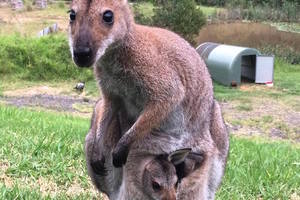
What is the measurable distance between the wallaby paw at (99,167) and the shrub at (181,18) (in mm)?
16684

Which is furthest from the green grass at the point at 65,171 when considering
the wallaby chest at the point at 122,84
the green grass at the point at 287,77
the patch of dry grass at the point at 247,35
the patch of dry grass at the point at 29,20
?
the patch of dry grass at the point at 247,35

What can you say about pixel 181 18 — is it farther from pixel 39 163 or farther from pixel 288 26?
pixel 39 163

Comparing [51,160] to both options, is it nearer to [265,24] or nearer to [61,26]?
[61,26]

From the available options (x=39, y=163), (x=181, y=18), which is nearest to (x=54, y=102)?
(x=181, y=18)

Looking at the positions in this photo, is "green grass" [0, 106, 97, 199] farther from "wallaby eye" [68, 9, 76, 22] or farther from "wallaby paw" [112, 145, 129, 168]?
"wallaby eye" [68, 9, 76, 22]

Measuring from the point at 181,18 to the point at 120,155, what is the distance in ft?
56.4

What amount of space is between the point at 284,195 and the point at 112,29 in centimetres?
218

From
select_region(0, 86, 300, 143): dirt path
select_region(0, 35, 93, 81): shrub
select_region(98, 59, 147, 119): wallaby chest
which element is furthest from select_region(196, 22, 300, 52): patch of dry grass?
select_region(98, 59, 147, 119): wallaby chest

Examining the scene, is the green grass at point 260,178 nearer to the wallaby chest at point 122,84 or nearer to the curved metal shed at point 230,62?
the wallaby chest at point 122,84

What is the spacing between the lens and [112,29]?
2334 mm

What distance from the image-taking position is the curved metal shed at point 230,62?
17234 mm

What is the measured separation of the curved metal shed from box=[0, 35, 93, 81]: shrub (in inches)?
176

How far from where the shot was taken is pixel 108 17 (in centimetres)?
229

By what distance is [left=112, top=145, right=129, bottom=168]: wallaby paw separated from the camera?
8.27 feet
